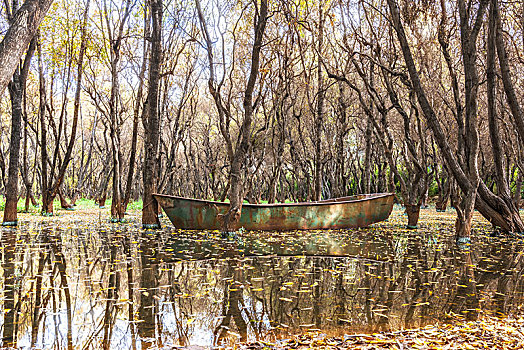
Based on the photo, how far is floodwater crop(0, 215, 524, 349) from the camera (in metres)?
3.17

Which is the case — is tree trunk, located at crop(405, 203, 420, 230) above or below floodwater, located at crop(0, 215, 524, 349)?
above

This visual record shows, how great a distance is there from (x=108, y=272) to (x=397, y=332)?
3.64m

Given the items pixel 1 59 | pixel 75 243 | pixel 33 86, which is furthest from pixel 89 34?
pixel 1 59

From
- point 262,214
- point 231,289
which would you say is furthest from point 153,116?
point 231,289

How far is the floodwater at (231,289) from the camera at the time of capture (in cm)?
317

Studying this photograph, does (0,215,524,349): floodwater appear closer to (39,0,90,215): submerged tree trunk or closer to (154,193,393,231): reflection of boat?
(154,193,393,231): reflection of boat

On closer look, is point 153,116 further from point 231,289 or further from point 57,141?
point 231,289

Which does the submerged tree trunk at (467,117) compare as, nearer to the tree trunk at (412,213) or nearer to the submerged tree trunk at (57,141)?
the tree trunk at (412,213)

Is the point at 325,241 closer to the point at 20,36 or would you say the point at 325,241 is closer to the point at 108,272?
the point at 108,272

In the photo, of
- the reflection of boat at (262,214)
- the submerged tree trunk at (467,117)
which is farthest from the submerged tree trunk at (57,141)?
the submerged tree trunk at (467,117)

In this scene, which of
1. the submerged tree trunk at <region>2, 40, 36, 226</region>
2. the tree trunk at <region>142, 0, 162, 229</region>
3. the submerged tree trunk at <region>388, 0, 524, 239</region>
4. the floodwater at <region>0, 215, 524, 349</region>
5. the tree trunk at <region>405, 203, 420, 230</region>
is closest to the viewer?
the floodwater at <region>0, 215, 524, 349</region>

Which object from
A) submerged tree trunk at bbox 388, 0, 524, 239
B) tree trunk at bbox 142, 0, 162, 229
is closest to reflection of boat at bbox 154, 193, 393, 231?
tree trunk at bbox 142, 0, 162, 229

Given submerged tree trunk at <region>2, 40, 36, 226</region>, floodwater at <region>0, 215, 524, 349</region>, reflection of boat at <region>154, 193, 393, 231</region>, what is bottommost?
floodwater at <region>0, 215, 524, 349</region>

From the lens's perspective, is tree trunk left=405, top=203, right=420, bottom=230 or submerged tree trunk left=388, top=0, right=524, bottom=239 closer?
submerged tree trunk left=388, top=0, right=524, bottom=239
